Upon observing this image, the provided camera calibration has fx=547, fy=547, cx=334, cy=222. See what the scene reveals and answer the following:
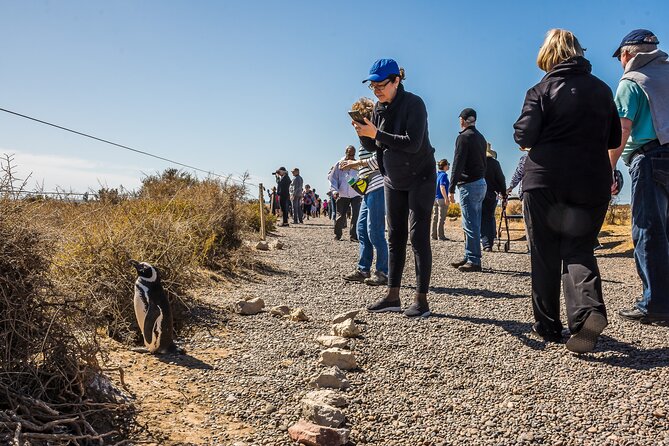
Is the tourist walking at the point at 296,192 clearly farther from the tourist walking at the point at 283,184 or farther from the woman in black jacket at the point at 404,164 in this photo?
the woman in black jacket at the point at 404,164

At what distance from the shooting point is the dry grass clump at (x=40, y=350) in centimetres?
206

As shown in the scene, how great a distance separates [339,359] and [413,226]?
4.86 feet

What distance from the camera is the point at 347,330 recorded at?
385 cm

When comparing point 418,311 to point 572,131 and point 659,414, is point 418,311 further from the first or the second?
point 659,414

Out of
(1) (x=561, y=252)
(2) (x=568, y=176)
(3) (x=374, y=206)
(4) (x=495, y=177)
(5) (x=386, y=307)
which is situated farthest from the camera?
(4) (x=495, y=177)

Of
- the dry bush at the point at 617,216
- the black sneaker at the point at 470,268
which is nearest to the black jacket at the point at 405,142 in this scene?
the black sneaker at the point at 470,268

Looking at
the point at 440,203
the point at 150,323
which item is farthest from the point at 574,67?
the point at 440,203

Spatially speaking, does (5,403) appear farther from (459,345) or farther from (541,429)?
(459,345)

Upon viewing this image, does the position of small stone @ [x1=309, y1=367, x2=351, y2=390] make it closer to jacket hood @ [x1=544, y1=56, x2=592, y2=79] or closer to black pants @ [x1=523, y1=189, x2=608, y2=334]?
black pants @ [x1=523, y1=189, x2=608, y2=334]

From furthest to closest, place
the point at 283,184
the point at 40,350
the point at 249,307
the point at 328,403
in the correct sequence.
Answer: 1. the point at 283,184
2. the point at 249,307
3. the point at 328,403
4. the point at 40,350

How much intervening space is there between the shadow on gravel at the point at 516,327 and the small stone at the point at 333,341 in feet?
3.97

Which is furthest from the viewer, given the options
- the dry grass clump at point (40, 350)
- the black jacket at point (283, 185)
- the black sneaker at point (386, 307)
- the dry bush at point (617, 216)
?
the dry bush at point (617, 216)

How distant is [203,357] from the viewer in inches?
142

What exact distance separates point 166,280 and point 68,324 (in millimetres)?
2085
